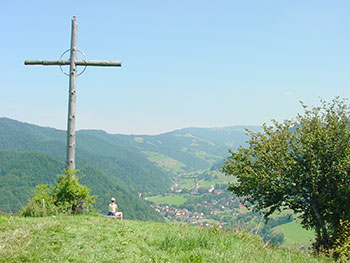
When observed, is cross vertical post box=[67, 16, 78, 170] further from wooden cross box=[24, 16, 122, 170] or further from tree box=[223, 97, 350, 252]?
tree box=[223, 97, 350, 252]

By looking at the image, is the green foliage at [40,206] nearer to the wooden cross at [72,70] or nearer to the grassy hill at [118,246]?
the wooden cross at [72,70]

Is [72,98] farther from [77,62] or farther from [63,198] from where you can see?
[63,198]

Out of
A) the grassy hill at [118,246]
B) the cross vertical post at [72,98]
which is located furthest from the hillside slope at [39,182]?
the grassy hill at [118,246]

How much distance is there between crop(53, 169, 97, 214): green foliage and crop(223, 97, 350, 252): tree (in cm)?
859

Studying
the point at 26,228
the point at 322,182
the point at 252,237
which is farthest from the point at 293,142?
the point at 26,228

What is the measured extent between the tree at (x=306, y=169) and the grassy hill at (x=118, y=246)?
795 cm

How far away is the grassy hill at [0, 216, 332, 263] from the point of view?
5.88 metres

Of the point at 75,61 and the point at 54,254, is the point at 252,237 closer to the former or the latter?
the point at 54,254

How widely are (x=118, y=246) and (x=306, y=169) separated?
40.8 ft

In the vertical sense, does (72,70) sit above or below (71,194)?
above

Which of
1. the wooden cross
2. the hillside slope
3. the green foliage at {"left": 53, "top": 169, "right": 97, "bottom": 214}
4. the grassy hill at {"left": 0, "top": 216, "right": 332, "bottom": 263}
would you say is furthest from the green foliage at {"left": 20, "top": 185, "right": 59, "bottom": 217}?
the hillside slope

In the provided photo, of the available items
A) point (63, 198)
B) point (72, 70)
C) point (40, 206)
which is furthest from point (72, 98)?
point (40, 206)

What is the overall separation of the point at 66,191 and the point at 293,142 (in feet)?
38.1

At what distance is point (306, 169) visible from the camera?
652 inches
